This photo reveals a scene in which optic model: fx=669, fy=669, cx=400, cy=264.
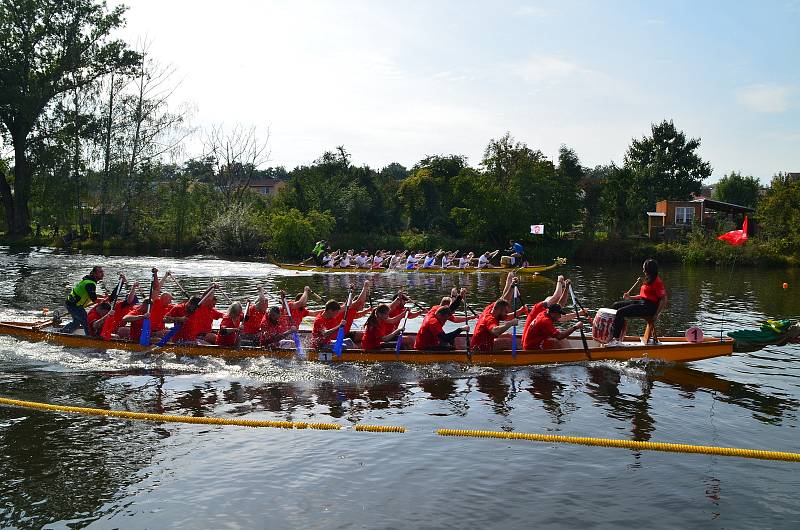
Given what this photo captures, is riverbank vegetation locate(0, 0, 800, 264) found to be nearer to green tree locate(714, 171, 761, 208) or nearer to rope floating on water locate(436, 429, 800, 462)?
green tree locate(714, 171, 761, 208)

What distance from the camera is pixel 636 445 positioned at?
10664 millimetres

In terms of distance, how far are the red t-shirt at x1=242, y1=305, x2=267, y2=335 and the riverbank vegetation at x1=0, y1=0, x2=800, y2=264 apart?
38.4 m

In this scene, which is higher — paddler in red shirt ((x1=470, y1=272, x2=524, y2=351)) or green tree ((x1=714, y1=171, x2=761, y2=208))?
green tree ((x1=714, y1=171, x2=761, y2=208))

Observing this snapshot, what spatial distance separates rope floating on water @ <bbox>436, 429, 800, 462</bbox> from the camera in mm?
10203

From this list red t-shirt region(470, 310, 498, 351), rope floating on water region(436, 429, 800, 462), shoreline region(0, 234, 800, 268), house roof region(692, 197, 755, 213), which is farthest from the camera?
house roof region(692, 197, 755, 213)

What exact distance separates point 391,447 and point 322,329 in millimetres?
5133

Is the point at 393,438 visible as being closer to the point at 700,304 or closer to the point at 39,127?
the point at 700,304

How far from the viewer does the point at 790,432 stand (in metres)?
11.3

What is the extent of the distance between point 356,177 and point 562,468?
2242 inches

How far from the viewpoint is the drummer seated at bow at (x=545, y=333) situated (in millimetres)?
14812

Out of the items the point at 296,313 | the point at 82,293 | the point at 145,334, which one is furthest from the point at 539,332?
the point at 82,293

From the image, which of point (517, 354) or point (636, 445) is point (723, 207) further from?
point (636, 445)

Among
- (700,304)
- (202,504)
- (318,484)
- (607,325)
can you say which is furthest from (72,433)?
(700,304)

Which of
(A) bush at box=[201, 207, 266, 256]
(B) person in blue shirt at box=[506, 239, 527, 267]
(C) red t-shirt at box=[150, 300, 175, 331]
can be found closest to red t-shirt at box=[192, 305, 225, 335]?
(C) red t-shirt at box=[150, 300, 175, 331]
